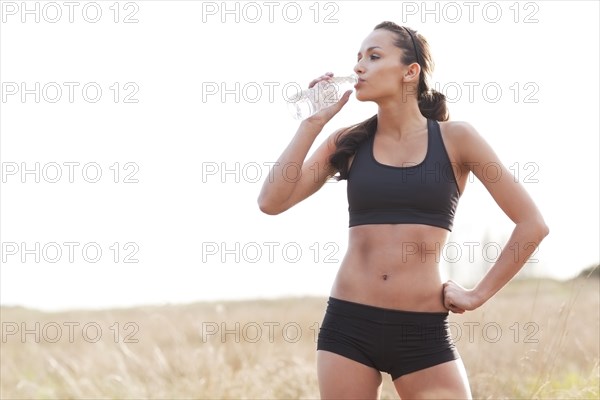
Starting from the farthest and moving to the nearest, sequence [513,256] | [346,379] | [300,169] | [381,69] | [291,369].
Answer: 1. [291,369]
2. [300,169]
3. [381,69]
4. [513,256]
5. [346,379]

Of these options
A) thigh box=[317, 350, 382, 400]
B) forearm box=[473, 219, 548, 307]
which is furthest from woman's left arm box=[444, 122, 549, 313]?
thigh box=[317, 350, 382, 400]

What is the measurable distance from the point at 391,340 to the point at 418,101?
1.05 meters

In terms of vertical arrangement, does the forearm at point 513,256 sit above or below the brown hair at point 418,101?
below

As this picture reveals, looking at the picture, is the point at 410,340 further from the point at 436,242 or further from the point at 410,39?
the point at 410,39

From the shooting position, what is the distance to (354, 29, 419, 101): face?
12.4 ft

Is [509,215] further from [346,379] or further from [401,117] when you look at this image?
[346,379]

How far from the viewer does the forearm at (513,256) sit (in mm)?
3658

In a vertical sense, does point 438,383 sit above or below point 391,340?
below

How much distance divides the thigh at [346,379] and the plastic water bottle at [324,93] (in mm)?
1077

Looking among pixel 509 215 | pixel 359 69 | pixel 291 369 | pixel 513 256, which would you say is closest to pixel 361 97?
pixel 359 69

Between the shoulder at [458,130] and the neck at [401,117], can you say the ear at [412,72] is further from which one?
the shoulder at [458,130]

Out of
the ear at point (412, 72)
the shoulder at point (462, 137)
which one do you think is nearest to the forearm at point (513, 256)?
the shoulder at point (462, 137)

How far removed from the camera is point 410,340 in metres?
3.59

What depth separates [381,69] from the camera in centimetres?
380
